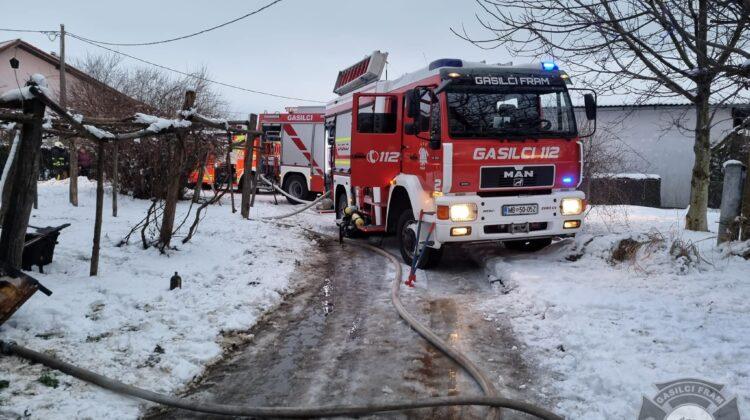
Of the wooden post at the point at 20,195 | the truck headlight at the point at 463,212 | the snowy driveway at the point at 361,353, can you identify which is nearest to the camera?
the snowy driveway at the point at 361,353

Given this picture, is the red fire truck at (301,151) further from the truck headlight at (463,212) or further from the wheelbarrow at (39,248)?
the wheelbarrow at (39,248)

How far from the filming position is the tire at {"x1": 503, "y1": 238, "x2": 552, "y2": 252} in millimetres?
8852

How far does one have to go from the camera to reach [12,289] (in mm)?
4293

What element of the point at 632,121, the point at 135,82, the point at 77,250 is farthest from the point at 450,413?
the point at 135,82

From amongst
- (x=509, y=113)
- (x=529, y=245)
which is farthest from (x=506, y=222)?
(x=529, y=245)

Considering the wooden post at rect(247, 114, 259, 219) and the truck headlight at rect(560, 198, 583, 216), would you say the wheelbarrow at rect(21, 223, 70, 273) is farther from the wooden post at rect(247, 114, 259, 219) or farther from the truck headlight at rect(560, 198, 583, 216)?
the truck headlight at rect(560, 198, 583, 216)

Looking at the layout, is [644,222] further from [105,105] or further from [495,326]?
[105,105]

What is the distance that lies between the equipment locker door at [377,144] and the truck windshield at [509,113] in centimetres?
171

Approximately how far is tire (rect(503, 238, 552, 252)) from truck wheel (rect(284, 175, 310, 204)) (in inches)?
395

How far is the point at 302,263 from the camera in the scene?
29.1ft

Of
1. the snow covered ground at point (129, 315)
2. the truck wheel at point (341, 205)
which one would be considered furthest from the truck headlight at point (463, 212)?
the truck wheel at point (341, 205)

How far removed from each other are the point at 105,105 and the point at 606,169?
497 inches

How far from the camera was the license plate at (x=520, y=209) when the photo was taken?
24.9 ft

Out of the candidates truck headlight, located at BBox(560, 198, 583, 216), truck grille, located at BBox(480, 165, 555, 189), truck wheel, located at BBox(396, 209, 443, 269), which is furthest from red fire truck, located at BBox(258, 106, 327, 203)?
truck headlight, located at BBox(560, 198, 583, 216)
